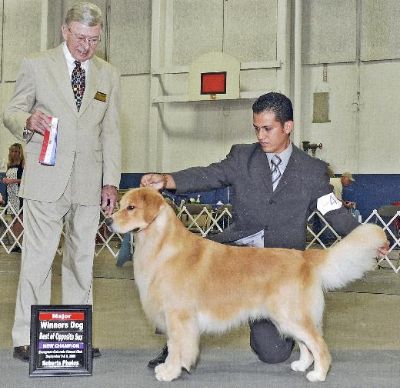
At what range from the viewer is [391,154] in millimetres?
10961

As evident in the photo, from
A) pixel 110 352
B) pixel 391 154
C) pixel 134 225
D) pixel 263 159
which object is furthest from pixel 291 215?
pixel 391 154

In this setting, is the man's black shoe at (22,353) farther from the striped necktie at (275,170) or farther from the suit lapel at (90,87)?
the striped necktie at (275,170)

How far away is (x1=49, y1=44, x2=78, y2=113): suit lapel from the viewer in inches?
109

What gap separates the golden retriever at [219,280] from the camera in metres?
2.52

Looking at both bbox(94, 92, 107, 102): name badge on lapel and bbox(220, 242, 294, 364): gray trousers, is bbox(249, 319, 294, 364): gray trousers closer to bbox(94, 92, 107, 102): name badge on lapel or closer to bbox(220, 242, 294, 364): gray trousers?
bbox(220, 242, 294, 364): gray trousers

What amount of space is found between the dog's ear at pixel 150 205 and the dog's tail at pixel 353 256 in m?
0.72

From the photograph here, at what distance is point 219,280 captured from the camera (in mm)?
2582

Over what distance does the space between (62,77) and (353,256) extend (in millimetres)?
1477

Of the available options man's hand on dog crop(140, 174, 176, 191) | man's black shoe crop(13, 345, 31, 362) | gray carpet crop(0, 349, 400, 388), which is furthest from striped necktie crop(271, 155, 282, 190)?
man's black shoe crop(13, 345, 31, 362)

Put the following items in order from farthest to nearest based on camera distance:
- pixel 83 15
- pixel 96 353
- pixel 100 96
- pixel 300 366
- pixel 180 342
→ pixel 96 353, pixel 100 96, pixel 300 366, pixel 83 15, pixel 180 342

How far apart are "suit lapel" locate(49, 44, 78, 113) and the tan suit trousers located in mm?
401

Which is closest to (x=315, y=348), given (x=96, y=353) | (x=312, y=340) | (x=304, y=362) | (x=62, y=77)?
(x=312, y=340)

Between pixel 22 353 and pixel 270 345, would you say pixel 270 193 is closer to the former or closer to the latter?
pixel 270 345

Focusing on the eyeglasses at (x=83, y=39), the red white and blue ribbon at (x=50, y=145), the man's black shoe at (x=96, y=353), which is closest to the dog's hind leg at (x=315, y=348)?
the man's black shoe at (x=96, y=353)
